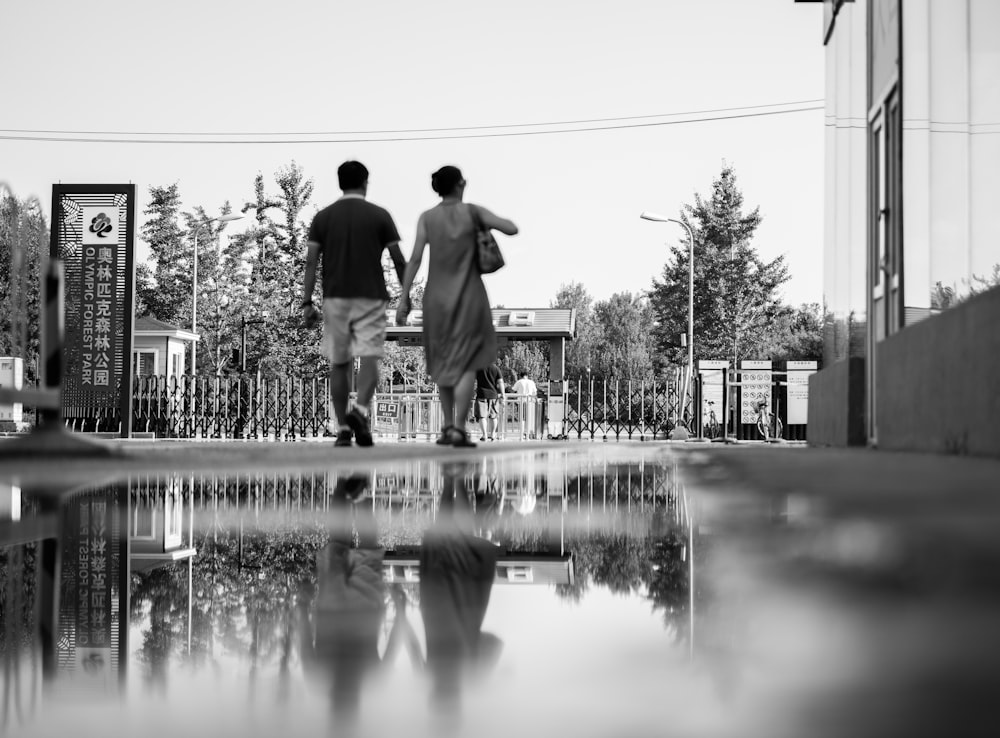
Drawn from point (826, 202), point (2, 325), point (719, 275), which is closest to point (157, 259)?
point (2, 325)

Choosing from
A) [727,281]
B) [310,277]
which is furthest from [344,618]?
[727,281]

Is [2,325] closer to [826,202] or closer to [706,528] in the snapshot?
Answer: [826,202]

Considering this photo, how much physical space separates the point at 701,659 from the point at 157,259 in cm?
7479

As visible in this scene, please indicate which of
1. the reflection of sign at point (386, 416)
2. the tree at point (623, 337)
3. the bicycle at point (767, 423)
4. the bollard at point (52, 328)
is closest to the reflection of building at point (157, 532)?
the bollard at point (52, 328)

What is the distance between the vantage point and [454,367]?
8.48 metres

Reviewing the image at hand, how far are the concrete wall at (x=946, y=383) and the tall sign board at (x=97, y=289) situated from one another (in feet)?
62.4

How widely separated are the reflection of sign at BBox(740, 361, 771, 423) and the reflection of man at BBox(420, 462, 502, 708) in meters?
27.3

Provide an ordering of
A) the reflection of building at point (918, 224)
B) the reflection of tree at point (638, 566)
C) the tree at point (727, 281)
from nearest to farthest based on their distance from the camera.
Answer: the reflection of tree at point (638, 566) < the reflection of building at point (918, 224) < the tree at point (727, 281)

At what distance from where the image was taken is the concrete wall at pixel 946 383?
5.81 m

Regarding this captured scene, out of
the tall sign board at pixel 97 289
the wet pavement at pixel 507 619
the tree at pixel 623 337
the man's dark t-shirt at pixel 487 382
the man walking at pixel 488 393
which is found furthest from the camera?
the tree at pixel 623 337

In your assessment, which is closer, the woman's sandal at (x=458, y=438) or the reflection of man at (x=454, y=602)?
→ the reflection of man at (x=454, y=602)

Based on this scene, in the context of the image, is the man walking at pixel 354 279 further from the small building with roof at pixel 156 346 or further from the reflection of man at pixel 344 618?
the small building with roof at pixel 156 346

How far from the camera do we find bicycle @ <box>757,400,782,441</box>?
95.7 feet

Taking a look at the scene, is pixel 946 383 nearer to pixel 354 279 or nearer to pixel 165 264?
pixel 354 279
